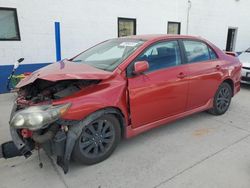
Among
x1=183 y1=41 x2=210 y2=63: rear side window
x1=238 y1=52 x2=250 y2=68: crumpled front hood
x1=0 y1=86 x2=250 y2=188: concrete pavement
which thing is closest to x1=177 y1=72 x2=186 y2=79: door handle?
x1=183 y1=41 x2=210 y2=63: rear side window

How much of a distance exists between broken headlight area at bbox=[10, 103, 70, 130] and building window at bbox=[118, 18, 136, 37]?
19.9ft

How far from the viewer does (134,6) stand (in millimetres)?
7887

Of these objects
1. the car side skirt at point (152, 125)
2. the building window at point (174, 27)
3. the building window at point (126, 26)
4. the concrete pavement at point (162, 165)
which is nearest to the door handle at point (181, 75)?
the car side skirt at point (152, 125)

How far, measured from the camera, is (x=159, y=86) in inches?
122

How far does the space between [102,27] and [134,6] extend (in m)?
1.52

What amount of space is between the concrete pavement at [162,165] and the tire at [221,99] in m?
0.59

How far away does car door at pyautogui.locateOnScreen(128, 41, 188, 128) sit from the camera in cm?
291

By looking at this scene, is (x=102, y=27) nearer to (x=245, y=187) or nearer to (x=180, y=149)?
(x=180, y=149)

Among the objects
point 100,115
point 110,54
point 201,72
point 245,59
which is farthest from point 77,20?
point 245,59

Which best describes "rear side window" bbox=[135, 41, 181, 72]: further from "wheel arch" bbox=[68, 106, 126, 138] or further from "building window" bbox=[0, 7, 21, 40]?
"building window" bbox=[0, 7, 21, 40]

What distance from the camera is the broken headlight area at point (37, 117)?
87.6 inches

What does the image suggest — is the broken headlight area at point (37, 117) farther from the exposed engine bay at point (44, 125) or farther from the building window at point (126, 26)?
the building window at point (126, 26)

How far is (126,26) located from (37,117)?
6.49 meters

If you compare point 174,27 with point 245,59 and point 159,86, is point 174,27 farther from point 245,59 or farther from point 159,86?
point 159,86
